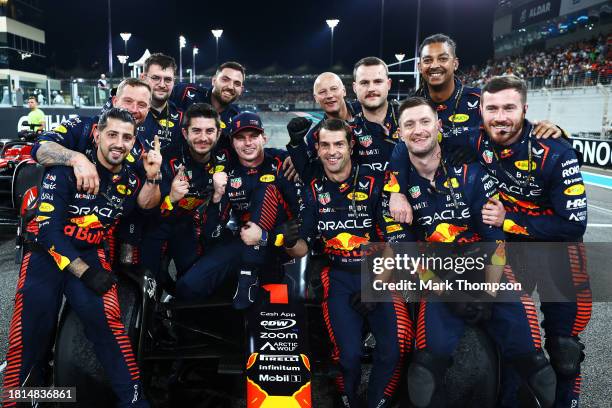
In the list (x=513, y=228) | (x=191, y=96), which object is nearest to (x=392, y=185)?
(x=513, y=228)

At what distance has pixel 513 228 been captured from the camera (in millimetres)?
2684

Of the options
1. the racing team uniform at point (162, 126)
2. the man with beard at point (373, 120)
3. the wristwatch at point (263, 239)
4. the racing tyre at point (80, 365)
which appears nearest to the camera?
the racing tyre at point (80, 365)

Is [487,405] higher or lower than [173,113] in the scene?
lower

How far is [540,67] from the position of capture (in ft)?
90.6

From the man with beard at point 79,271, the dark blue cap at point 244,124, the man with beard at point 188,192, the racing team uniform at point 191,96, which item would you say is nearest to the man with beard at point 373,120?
the dark blue cap at point 244,124

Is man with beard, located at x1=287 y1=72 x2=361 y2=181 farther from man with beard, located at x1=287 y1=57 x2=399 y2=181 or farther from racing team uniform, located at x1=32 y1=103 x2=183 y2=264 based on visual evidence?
racing team uniform, located at x1=32 y1=103 x2=183 y2=264

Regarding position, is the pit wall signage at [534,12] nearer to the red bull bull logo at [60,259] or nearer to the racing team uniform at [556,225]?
the racing team uniform at [556,225]

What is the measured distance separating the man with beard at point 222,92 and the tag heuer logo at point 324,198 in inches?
70.4

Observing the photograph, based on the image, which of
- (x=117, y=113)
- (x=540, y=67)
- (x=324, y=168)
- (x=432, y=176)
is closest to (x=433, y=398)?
(x=432, y=176)

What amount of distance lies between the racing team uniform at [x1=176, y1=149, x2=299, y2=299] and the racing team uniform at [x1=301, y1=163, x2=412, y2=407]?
333mm

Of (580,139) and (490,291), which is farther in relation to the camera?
(580,139)

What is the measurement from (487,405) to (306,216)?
1435mm

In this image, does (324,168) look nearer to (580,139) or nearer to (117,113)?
(117,113)

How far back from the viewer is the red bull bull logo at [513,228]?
105 inches
